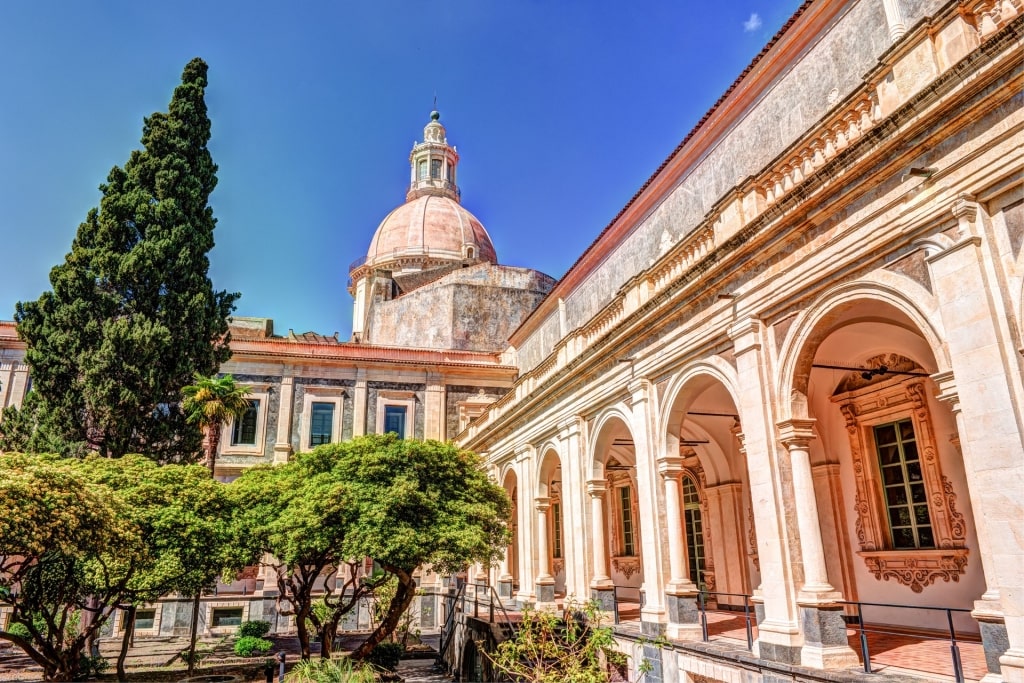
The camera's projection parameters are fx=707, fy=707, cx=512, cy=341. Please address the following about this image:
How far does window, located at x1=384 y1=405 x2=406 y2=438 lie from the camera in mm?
29734

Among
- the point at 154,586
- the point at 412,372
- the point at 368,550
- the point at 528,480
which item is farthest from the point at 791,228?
the point at 412,372

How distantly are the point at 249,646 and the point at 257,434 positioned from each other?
10141 millimetres

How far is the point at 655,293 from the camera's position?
11859 millimetres

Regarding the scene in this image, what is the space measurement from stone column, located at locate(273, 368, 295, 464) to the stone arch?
23373 millimetres

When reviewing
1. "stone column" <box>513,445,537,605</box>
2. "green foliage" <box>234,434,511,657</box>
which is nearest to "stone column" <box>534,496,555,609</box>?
"stone column" <box>513,445,537,605</box>

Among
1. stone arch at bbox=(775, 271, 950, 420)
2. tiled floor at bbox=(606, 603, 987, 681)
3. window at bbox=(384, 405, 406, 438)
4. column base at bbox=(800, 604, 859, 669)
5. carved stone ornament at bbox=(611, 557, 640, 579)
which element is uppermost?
window at bbox=(384, 405, 406, 438)

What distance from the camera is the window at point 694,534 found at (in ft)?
53.5

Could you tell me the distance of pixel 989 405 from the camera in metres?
6.06

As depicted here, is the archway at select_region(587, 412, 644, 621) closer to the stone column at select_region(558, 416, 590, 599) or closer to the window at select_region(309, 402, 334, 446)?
the stone column at select_region(558, 416, 590, 599)

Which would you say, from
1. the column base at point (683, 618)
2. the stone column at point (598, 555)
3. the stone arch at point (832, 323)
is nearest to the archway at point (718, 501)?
the stone column at point (598, 555)

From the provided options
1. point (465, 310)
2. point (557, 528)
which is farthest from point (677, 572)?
point (465, 310)

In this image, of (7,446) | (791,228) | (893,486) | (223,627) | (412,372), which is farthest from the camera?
(412,372)

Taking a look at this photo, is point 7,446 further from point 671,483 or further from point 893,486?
point 893,486

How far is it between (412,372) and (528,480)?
13399 millimetres
